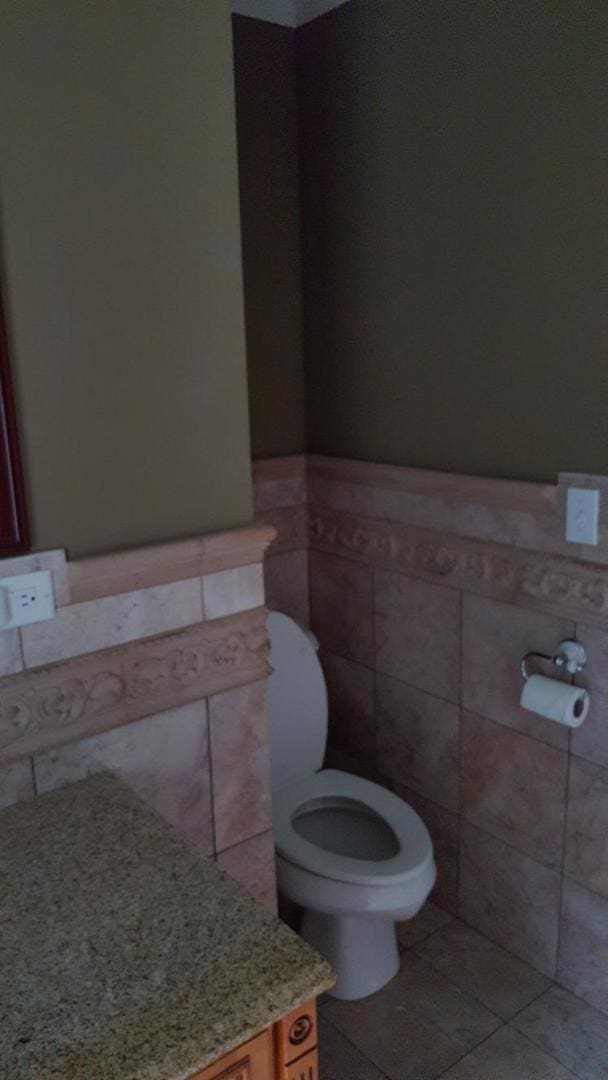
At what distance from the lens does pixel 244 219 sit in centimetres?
222

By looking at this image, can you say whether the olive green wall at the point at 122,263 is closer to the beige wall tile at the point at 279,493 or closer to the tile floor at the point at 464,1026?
the beige wall tile at the point at 279,493

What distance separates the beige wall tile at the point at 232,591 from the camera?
1.52m

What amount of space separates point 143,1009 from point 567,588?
1.24 m

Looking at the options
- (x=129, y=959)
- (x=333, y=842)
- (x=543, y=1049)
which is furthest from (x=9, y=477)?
(x=543, y=1049)

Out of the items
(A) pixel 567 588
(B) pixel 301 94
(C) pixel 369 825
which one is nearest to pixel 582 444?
(A) pixel 567 588

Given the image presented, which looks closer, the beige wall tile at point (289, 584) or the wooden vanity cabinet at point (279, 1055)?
the wooden vanity cabinet at point (279, 1055)

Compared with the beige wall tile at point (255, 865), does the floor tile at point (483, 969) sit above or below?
below

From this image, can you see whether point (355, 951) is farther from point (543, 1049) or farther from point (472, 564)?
point (472, 564)

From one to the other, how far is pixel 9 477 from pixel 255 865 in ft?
3.09

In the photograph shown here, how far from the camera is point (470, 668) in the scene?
205cm

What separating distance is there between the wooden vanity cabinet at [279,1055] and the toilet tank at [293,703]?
1131 mm

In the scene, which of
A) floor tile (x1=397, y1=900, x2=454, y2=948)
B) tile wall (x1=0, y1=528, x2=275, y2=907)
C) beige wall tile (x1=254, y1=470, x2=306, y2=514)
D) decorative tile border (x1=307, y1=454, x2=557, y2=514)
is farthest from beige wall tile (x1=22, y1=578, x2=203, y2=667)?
floor tile (x1=397, y1=900, x2=454, y2=948)

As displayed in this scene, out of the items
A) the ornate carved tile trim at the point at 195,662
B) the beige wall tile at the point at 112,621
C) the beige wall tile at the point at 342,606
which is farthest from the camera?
the beige wall tile at the point at 342,606

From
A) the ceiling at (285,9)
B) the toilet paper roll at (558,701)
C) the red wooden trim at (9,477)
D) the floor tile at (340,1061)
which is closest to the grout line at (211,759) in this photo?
the red wooden trim at (9,477)
